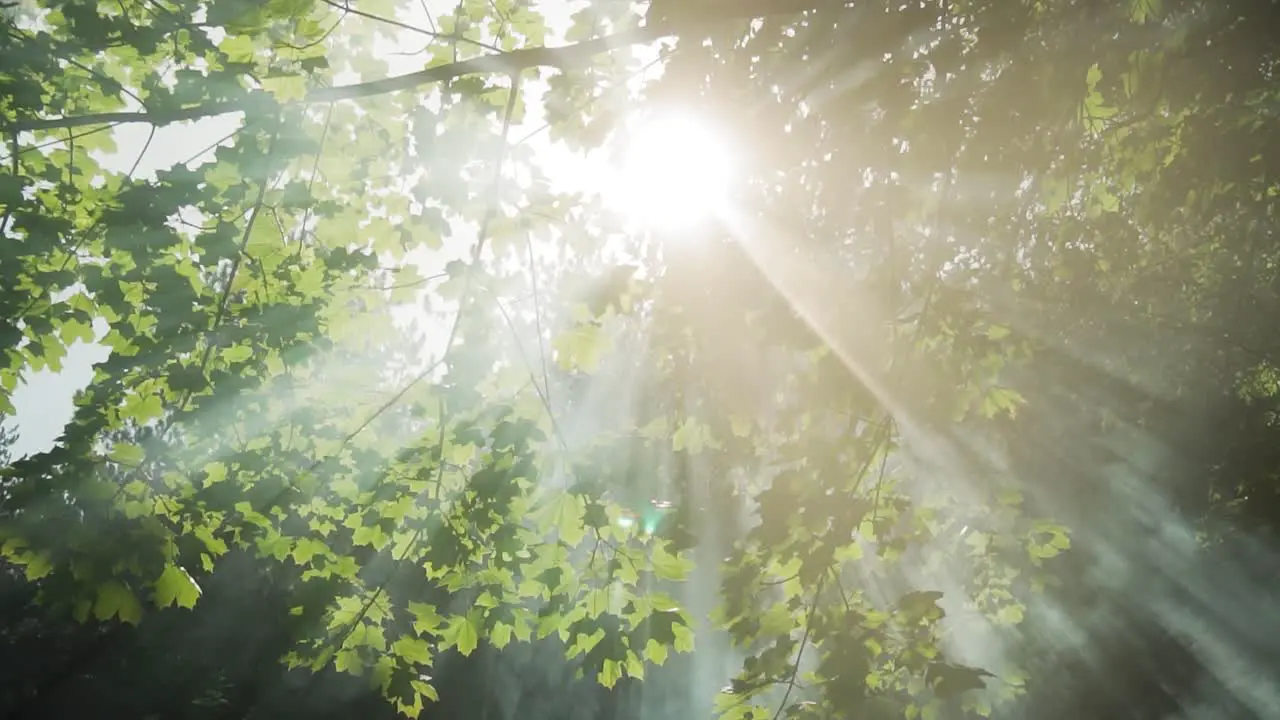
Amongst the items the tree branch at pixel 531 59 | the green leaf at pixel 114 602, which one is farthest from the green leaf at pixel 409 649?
the tree branch at pixel 531 59

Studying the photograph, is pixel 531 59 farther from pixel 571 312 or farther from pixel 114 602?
pixel 114 602

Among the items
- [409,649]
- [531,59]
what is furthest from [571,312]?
[409,649]

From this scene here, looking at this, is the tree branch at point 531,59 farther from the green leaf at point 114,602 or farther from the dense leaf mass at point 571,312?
the green leaf at point 114,602

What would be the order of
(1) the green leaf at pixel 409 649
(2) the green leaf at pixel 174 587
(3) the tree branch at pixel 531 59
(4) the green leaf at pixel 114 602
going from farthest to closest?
(1) the green leaf at pixel 409 649, (3) the tree branch at pixel 531 59, (2) the green leaf at pixel 174 587, (4) the green leaf at pixel 114 602

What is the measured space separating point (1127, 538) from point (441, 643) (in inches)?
747

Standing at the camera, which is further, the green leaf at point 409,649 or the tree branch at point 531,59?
the green leaf at point 409,649

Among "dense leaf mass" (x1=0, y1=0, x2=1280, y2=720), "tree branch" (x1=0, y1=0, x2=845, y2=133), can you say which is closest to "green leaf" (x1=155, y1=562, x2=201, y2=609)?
"dense leaf mass" (x1=0, y1=0, x2=1280, y2=720)

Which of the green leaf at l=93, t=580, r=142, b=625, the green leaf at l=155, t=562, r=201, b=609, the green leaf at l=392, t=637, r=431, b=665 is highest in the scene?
the green leaf at l=392, t=637, r=431, b=665

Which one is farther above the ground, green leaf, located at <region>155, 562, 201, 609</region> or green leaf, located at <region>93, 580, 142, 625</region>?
green leaf, located at <region>155, 562, 201, 609</region>

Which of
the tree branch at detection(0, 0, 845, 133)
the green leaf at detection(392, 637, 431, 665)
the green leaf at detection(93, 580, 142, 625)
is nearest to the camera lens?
the green leaf at detection(93, 580, 142, 625)

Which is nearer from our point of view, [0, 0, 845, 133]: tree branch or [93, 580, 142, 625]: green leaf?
[93, 580, 142, 625]: green leaf

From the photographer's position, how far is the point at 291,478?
14.8 ft

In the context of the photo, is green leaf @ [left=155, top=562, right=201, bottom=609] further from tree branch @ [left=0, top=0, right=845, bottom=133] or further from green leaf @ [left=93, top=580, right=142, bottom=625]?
tree branch @ [left=0, top=0, right=845, bottom=133]

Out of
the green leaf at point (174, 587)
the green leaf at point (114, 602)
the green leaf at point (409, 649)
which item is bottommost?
the green leaf at point (114, 602)
